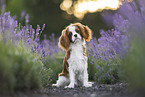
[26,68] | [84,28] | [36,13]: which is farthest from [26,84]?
[36,13]

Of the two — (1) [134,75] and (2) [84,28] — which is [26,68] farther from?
(2) [84,28]

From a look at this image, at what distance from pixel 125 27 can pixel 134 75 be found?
1529mm

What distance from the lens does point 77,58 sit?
4969 millimetres

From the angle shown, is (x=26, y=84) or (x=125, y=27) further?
(x=125, y=27)

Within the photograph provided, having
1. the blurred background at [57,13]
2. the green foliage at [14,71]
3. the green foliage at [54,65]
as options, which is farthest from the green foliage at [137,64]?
the blurred background at [57,13]

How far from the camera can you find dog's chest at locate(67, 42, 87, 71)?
4.97 m

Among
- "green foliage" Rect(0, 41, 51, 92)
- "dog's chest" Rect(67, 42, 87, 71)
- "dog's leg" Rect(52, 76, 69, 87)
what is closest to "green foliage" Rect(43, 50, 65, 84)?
"dog's leg" Rect(52, 76, 69, 87)

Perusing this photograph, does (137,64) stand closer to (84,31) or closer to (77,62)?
(77,62)

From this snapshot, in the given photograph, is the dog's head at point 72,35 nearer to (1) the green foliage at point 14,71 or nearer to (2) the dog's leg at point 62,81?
(2) the dog's leg at point 62,81

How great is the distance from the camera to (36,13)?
19.8 meters

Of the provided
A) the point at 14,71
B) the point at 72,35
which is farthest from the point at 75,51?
the point at 14,71

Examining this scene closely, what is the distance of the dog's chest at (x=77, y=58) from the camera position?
4969 mm

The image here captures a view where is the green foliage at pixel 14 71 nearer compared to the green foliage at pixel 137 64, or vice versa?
the green foliage at pixel 137 64

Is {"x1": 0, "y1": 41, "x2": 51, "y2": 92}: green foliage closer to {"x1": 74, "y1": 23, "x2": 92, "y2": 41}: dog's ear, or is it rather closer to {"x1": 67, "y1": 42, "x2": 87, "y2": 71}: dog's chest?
{"x1": 67, "y1": 42, "x2": 87, "y2": 71}: dog's chest
